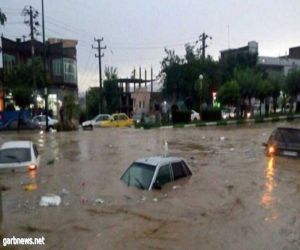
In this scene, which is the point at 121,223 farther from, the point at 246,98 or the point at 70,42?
the point at 70,42

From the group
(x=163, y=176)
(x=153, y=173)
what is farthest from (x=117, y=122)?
(x=153, y=173)

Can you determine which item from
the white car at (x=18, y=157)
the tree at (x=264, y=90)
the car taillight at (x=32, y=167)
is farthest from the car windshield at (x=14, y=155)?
the tree at (x=264, y=90)

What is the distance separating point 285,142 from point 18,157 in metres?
9.93

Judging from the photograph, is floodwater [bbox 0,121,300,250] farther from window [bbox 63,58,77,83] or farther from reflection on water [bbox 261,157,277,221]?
window [bbox 63,58,77,83]

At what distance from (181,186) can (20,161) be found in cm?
513

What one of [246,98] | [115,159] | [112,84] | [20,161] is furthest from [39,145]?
[112,84]

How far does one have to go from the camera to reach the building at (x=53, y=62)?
5725 centimetres

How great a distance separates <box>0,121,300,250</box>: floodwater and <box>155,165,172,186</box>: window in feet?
0.62

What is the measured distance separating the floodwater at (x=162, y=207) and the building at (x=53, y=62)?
1476 inches

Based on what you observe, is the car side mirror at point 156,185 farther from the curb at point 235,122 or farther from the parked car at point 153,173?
the curb at point 235,122

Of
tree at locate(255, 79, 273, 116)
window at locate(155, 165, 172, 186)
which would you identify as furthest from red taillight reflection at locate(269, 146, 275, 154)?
tree at locate(255, 79, 273, 116)

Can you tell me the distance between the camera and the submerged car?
19.2 metres

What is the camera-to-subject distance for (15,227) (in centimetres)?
1051

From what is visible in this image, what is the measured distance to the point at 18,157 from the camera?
15656 millimetres
